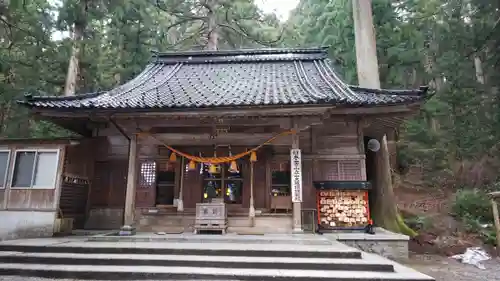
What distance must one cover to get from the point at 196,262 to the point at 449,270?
6.40 meters

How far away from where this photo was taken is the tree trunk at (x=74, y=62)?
14.7 metres

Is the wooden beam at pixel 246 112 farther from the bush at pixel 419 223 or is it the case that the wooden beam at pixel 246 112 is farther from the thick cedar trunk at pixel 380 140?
the bush at pixel 419 223

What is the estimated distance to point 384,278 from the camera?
Result: 5547mm

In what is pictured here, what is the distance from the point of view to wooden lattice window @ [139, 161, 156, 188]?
11219 millimetres

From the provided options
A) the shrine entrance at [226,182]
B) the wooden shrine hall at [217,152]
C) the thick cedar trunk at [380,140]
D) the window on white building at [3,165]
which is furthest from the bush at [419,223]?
the window on white building at [3,165]

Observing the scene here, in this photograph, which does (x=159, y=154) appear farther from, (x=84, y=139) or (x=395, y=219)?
(x=395, y=219)

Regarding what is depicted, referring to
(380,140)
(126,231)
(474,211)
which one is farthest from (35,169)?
(474,211)

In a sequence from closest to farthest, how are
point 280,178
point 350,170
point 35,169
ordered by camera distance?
1. point 35,169
2. point 350,170
3. point 280,178

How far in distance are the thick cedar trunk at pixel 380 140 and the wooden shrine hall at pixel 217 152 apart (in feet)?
4.58

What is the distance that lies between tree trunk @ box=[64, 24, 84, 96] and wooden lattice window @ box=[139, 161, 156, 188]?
20.7ft

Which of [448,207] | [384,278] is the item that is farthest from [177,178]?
[448,207]

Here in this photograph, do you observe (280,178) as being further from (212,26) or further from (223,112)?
(212,26)

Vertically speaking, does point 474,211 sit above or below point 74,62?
below

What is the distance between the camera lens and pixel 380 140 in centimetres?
1214
